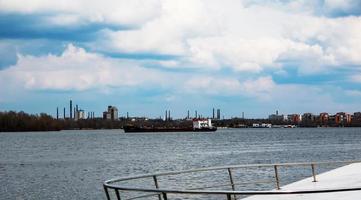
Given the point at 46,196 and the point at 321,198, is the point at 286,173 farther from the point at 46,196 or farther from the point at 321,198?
the point at 321,198

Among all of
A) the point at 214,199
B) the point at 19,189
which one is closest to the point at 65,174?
the point at 19,189

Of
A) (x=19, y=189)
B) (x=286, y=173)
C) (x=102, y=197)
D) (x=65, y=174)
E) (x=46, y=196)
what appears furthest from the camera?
(x=65, y=174)

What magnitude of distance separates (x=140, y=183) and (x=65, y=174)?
74.9 feet

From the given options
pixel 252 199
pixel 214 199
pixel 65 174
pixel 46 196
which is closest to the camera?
pixel 252 199

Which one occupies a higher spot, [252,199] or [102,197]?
[252,199]

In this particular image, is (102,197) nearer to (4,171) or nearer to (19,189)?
(19,189)

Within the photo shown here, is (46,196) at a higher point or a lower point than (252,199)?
lower

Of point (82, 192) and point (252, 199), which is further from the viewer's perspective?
point (82, 192)

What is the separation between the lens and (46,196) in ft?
138

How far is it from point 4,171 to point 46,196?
86.7 feet

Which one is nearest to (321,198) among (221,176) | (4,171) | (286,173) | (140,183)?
(140,183)

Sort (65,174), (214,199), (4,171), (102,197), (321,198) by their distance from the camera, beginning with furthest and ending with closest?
(4,171), (65,174), (102,197), (214,199), (321,198)

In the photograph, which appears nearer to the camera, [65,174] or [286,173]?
[286,173]

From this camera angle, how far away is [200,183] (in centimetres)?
3994
